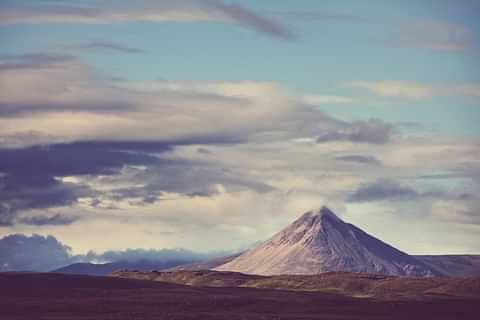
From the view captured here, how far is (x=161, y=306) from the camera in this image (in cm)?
19912

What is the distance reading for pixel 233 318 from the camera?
562ft

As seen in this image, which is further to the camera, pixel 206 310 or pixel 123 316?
pixel 206 310

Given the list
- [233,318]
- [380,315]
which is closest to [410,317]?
[380,315]

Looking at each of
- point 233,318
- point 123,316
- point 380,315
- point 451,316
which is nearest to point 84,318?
point 123,316

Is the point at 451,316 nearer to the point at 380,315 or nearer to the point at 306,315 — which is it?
the point at 380,315

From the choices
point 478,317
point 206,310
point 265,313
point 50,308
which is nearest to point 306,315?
point 265,313

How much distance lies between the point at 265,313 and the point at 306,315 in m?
7.58

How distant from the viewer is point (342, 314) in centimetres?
19488

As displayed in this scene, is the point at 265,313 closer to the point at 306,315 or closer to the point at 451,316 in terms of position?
the point at 306,315

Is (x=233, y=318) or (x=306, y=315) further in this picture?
(x=306, y=315)

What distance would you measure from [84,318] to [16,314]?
634 inches

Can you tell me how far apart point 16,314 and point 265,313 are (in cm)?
4484

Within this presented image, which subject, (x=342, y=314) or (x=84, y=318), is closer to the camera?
(x=84, y=318)

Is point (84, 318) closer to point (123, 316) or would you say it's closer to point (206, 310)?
point (123, 316)
